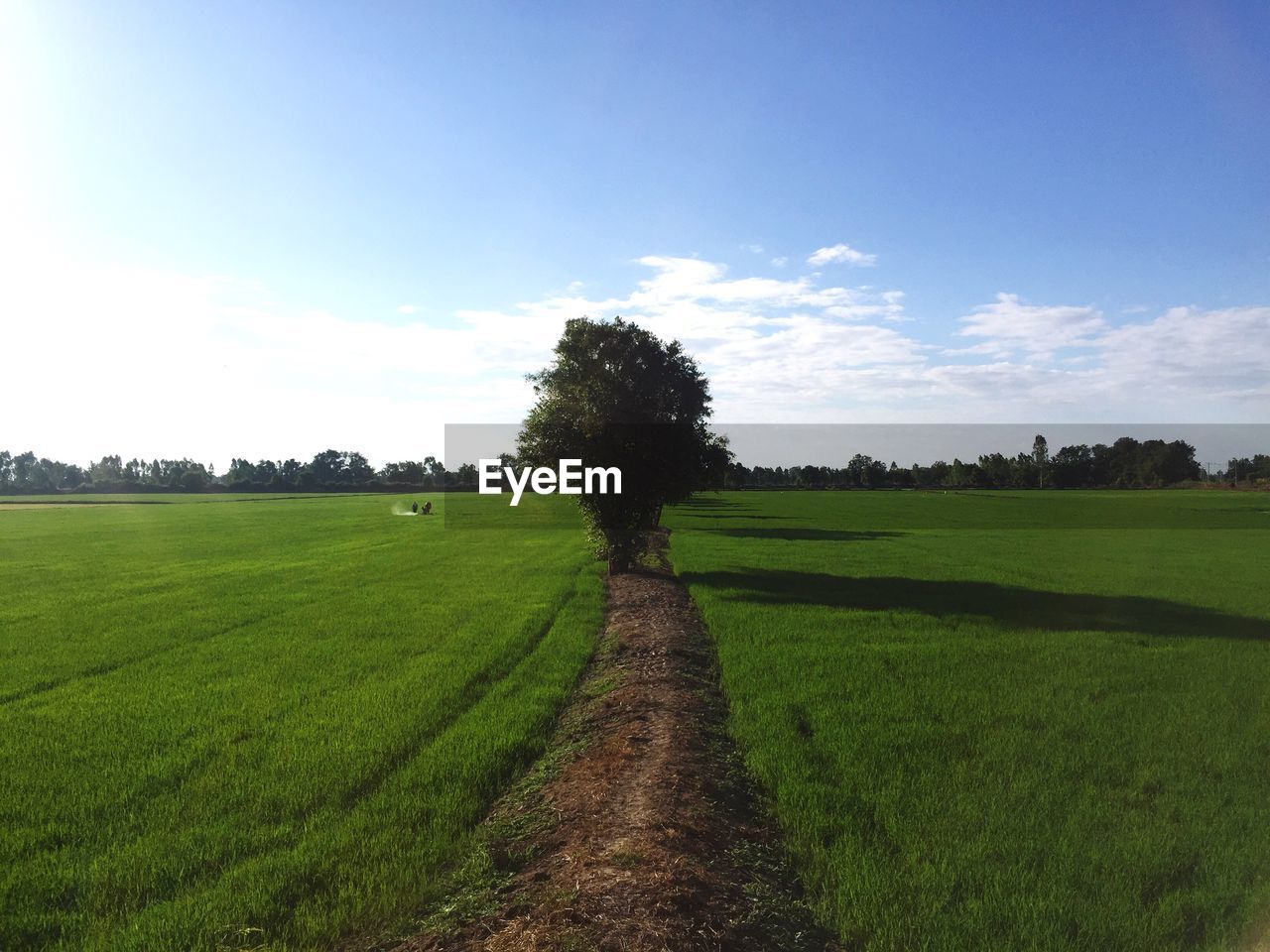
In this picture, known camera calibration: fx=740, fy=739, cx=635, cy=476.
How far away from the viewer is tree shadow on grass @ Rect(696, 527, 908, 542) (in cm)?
4678

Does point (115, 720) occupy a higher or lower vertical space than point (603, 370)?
lower

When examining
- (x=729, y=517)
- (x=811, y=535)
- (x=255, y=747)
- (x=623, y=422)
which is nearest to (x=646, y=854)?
(x=255, y=747)

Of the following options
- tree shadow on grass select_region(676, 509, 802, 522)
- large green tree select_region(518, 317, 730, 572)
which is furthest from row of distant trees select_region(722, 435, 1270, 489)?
large green tree select_region(518, 317, 730, 572)

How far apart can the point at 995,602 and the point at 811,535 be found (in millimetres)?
29155

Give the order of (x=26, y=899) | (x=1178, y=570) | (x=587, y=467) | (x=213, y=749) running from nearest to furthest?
1. (x=26, y=899)
2. (x=213, y=749)
3. (x=587, y=467)
4. (x=1178, y=570)

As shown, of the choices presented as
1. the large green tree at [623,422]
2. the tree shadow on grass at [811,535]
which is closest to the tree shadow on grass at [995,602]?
the large green tree at [623,422]

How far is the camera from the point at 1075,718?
10.3 m

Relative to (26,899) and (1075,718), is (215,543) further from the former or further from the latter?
(1075,718)

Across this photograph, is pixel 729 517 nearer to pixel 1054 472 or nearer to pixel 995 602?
pixel 995 602

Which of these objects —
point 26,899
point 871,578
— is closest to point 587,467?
point 871,578

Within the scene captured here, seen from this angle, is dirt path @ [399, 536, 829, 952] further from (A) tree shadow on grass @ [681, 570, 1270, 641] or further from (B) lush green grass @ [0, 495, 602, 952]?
(A) tree shadow on grass @ [681, 570, 1270, 641]

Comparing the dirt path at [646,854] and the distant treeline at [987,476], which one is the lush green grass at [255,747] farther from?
the distant treeline at [987,476]

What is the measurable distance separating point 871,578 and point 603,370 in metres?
12.5

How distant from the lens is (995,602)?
2139cm
